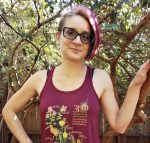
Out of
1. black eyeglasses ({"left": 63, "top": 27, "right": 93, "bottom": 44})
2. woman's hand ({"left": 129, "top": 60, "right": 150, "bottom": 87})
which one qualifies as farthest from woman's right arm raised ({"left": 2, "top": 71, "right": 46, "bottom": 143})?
woman's hand ({"left": 129, "top": 60, "right": 150, "bottom": 87})

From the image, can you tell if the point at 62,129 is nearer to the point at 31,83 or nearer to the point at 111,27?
the point at 31,83

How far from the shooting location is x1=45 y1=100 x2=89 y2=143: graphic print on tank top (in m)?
1.70

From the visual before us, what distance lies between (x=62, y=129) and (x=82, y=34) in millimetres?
416

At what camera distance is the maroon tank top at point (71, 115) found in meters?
1.70

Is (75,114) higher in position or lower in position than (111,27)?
lower

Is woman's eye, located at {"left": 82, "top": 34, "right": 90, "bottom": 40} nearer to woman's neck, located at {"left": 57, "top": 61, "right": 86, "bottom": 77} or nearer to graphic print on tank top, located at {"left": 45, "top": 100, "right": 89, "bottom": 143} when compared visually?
woman's neck, located at {"left": 57, "top": 61, "right": 86, "bottom": 77}

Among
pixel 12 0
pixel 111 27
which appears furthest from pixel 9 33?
pixel 111 27

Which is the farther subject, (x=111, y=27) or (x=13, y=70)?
(x=13, y=70)

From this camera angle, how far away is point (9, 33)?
15.1 feet

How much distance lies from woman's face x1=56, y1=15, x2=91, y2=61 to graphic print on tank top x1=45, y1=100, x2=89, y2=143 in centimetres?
22

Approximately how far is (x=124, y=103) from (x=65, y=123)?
0.26 metres

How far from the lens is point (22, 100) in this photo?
75.6 inches

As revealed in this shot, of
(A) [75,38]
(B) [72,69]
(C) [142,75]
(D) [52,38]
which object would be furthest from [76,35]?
(D) [52,38]

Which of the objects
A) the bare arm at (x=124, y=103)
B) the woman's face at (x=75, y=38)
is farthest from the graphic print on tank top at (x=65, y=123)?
the woman's face at (x=75, y=38)
